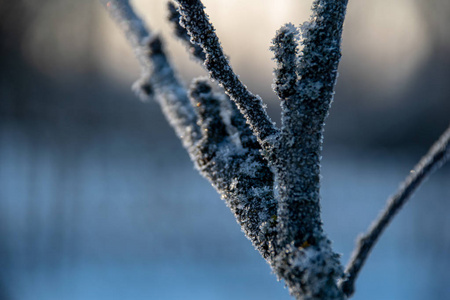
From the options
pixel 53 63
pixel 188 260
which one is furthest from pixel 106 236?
pixel 53 63

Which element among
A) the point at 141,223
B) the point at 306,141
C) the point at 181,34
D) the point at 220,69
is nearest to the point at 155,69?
the point at 181,34

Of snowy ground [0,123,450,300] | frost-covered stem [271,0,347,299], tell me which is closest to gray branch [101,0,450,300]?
frost-covered stem [271,0,347,299]

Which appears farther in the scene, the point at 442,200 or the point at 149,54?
the point at 442,200

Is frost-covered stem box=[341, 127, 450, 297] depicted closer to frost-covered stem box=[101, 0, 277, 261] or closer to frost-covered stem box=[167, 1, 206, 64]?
frost-covered stem box=[101, 0, 277, 261]

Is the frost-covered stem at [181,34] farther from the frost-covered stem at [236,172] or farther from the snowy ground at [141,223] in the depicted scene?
the snowy ground at [141,223]

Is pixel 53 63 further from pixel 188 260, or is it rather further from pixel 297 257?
pixel 297 257

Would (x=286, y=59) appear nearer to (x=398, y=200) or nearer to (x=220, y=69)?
(x=220, y=69)
